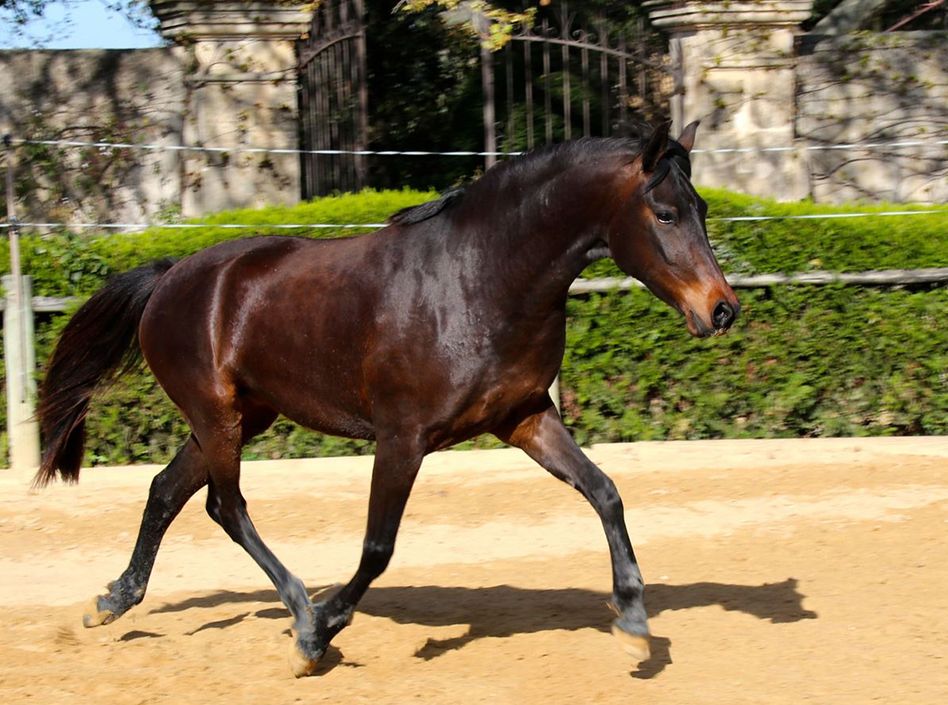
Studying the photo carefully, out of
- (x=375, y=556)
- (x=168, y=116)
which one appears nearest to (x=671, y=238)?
(x=375, y=556)

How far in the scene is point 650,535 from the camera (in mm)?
6777

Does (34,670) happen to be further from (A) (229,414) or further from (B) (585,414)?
(B) (585,414)

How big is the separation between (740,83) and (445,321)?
6809mm

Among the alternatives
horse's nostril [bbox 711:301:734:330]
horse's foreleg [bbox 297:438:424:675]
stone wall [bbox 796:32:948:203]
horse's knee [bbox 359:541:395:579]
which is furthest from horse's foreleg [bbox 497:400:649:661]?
stone wall [bbox 796:32:948:203]

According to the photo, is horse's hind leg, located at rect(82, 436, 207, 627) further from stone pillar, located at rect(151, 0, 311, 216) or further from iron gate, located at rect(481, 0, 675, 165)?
stone pillar, located at rect(151, 0, 311, 216)

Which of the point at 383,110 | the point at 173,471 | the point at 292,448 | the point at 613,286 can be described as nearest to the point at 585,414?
the point at 613,286

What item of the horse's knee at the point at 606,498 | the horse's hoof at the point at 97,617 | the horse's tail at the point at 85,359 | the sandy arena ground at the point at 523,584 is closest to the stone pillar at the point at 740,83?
the sandy arena ground at the point at 523,584

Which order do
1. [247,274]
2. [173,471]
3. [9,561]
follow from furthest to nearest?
1. [9,561]
2. [173,471]
3. [247,274]

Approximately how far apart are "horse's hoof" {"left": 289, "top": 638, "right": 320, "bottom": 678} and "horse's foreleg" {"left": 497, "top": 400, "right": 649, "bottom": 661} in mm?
1053

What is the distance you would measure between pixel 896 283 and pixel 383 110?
5234 mm

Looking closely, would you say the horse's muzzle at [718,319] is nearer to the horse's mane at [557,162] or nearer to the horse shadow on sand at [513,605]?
the horse's mane at [557,162]

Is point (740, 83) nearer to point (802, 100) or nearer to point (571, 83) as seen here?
point (802, 100)

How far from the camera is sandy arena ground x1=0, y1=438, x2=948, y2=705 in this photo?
457cm

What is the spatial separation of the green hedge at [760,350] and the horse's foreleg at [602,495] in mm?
3840
